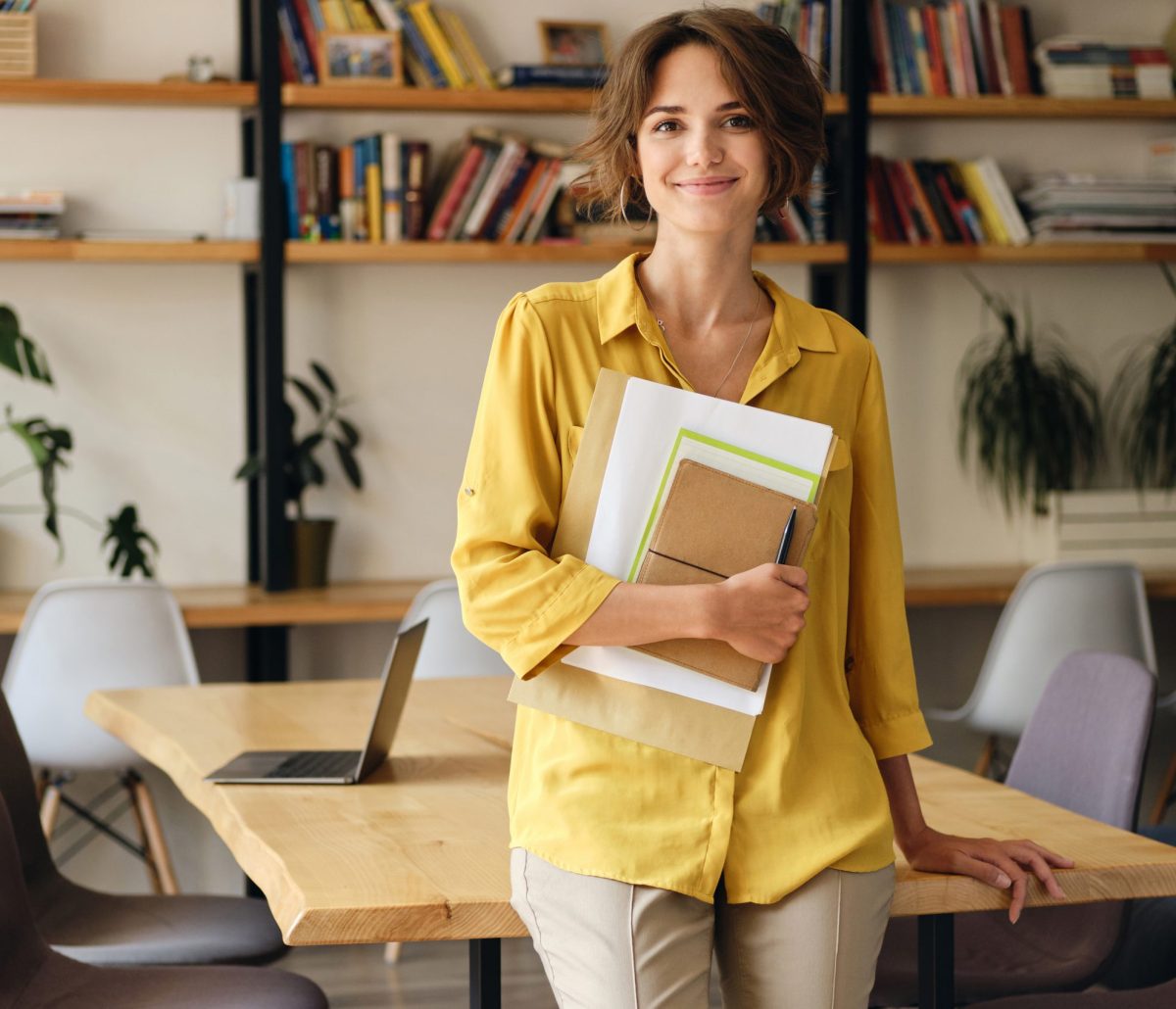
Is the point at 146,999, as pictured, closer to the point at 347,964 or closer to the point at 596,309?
the point at 596,309

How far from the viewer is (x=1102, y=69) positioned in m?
4.39

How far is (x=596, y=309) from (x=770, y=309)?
0.19 metres

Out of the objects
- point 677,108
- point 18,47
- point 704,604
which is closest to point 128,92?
point 18,47

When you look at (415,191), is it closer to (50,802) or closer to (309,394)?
(309,394)

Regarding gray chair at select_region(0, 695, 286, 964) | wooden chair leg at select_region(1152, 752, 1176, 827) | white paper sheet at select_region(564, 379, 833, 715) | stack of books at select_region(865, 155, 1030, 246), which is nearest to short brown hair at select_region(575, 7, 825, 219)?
white paper sheet at select_region(564, 379, 833, 715)

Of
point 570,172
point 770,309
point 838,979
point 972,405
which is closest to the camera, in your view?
point 838,979

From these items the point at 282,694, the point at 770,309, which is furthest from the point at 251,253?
the point at 770,309

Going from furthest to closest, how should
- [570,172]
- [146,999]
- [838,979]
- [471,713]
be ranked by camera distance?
1. [570,172]
2. [471,713]
3. [146,999]
4. [838,979]

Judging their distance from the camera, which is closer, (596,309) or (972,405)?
(596,309)

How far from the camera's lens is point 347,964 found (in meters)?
3.71

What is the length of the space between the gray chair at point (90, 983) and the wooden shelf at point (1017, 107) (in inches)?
120

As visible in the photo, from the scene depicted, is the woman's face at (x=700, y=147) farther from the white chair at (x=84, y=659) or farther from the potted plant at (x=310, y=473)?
the potted plant at (x=310, y=473)

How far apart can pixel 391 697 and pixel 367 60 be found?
7.49ft

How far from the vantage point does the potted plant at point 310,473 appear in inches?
157
